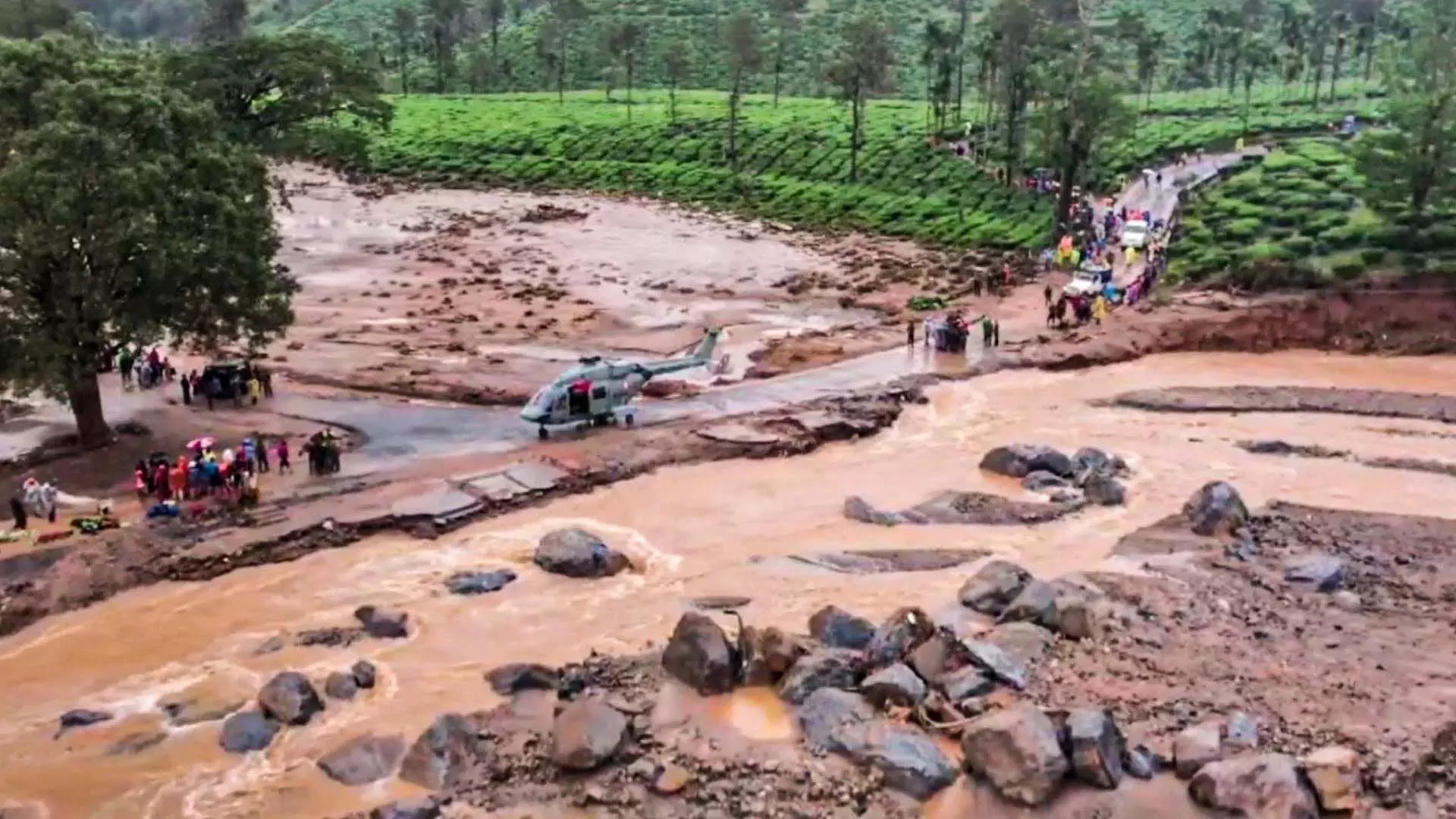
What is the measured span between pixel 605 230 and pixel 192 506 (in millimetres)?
50678

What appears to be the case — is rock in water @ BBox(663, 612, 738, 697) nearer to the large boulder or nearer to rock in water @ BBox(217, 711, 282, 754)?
rock in water @ BBox(217, 711, 282, 754)

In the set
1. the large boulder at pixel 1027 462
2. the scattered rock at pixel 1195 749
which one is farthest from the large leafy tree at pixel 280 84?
the scattered rock at pixel 1195 749

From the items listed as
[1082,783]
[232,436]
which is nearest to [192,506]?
[232,436]

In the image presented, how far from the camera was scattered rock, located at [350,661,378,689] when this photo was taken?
79.7ft

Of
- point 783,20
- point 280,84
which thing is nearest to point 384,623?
point 280,84

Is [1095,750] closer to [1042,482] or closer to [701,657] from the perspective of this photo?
[701,657]

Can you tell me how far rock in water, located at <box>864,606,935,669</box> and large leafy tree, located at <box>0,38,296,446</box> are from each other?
21.1 meters

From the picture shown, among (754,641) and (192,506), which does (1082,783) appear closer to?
(754,641)

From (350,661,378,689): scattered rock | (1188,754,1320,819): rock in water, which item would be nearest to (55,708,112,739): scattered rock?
(350,661,378,689): scattered rock

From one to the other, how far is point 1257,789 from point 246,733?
16.2 meters

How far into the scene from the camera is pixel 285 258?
7194 cm

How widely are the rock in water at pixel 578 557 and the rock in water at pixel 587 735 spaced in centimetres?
742

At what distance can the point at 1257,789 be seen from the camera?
19.4 m

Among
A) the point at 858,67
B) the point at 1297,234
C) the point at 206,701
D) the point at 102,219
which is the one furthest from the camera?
the point at 858,67
